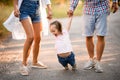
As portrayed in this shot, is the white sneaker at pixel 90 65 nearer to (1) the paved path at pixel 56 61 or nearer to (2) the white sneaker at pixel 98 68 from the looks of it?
(1) the paved path at pixel 56 61

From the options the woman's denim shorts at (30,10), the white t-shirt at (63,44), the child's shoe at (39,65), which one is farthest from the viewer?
the child's shoe at (39,65)

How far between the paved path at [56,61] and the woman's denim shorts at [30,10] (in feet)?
3.28

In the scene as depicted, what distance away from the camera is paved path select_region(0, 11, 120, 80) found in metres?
6.67

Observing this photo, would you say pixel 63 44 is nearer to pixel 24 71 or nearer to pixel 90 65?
pixel 90 65

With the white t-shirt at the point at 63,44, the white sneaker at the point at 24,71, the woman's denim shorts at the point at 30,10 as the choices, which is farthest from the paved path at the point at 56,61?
the woman's denim shorts at the point at 30,10

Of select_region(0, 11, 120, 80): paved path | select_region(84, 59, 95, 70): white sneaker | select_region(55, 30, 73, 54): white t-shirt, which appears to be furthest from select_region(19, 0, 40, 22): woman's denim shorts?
select_region(84, 59, 95, 70): white sneaker

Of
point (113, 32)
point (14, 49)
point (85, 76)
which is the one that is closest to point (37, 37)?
point (85, 76)

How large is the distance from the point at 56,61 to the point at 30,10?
155 centimetres

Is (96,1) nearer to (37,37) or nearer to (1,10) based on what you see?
(37,37)

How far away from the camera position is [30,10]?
670 cm

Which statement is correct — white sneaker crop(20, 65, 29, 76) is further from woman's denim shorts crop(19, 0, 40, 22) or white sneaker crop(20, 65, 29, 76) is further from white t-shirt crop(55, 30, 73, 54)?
woman's denim shorts crop(19, 0, 40, 22)

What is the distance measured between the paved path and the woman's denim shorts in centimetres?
100

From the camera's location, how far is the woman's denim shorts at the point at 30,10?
21.7ft

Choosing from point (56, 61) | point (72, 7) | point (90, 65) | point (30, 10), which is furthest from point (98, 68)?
point (30, 10)
